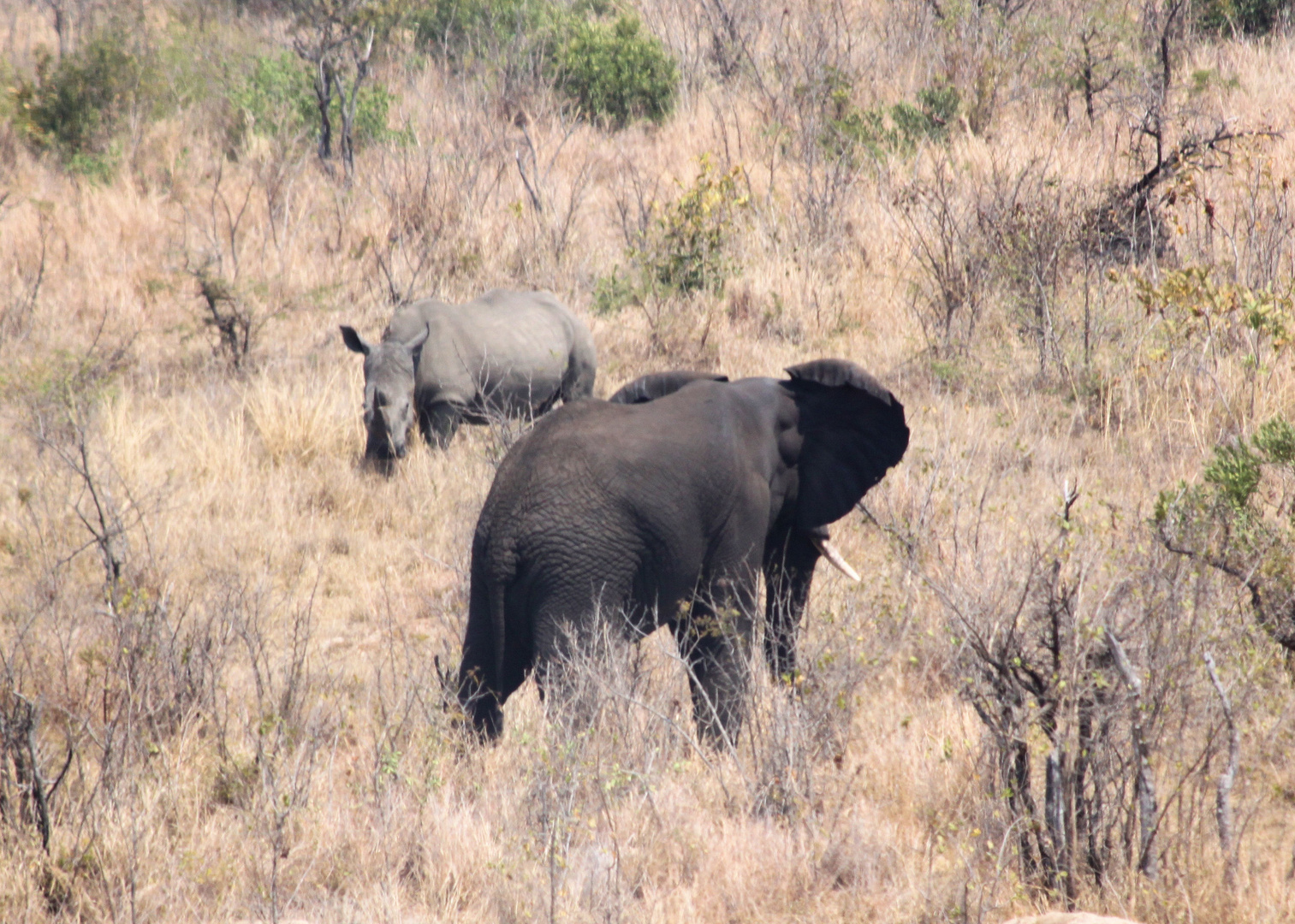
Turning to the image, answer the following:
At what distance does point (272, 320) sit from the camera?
40.5ft

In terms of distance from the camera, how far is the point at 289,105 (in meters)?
16.5

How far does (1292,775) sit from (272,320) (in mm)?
10289

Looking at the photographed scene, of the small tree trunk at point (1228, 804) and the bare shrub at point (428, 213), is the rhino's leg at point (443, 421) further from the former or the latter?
the small tree trunk at point (1228, 804)

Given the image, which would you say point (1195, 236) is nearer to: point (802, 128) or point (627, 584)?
point (802, 128)

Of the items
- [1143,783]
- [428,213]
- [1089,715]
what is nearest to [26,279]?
[428,213]

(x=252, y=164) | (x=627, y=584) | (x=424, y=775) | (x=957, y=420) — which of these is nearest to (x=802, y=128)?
(x=957, y=420)

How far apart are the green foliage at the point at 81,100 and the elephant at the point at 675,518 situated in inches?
503

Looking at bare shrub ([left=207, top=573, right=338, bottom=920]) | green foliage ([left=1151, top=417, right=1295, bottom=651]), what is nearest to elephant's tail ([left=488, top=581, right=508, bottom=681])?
bare shrub ([left=207, top=573, right=338, bottom=920])

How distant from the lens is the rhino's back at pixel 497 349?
9641 millimetres

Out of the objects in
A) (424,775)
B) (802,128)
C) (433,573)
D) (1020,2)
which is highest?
(1020,2)

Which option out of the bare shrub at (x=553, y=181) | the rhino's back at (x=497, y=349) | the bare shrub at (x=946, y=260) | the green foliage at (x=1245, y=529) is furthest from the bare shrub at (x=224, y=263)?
the green foliage at (x=1245, y=529)

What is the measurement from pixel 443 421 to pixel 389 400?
2.21 feet

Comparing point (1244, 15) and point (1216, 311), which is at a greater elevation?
point (1244, 15)

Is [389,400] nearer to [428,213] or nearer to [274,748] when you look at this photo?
[274,748]
